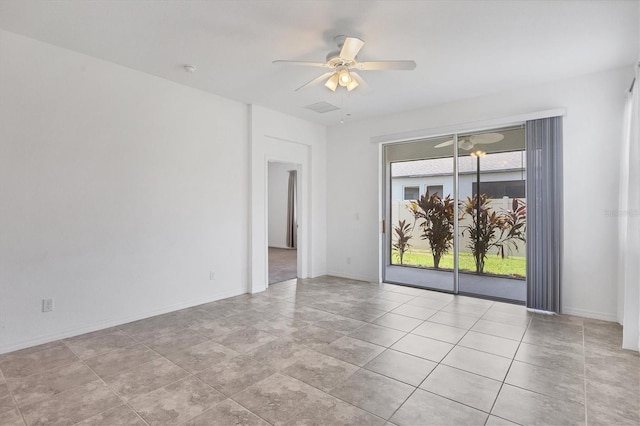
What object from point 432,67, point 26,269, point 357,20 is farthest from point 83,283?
point 432,67

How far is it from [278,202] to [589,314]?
8.16 m

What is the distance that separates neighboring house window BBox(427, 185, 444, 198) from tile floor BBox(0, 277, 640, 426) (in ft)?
6.50

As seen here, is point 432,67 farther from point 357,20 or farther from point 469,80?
point 357,20

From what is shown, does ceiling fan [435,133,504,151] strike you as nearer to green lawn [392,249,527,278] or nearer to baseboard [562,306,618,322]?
green lawn [392,249,527,278]

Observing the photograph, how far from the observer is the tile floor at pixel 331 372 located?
2.05 meters

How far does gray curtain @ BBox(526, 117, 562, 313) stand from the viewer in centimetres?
394

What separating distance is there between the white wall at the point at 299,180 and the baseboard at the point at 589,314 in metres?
3.86

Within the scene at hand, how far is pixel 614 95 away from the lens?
12.1 ft

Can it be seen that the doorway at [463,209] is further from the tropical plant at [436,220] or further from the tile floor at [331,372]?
the tile floor at [331,372]

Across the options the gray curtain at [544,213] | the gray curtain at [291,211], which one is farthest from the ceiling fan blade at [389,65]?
the gray curtain at [291,211]

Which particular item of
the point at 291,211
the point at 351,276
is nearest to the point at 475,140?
the point at 351,276

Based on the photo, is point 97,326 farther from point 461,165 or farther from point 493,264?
point 493,264

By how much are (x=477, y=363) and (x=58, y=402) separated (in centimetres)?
315

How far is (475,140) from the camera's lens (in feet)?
16.1
